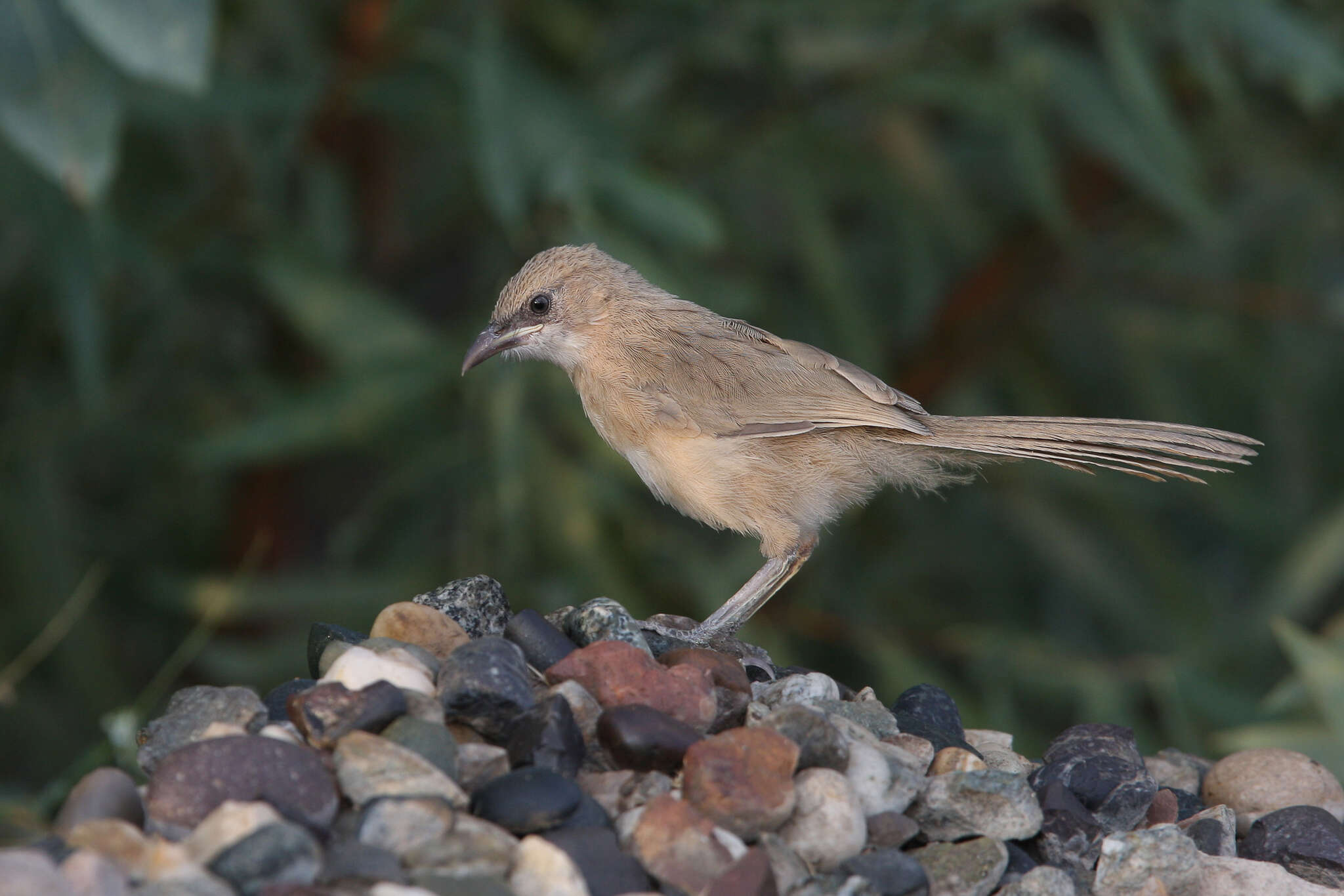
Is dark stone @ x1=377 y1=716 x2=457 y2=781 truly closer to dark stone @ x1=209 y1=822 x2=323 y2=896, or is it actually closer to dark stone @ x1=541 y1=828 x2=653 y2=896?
dark stone @ x1=541 y1=828 x2=653 y2=896

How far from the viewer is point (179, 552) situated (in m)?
5.86

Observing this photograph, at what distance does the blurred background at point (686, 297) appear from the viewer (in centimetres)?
471

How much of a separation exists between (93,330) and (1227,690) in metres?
3.93

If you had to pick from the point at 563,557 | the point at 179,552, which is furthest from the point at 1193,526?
the point at 179,552

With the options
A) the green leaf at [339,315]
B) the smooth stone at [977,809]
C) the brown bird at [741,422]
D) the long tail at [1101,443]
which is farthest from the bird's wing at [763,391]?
the green leaf at [339,315]

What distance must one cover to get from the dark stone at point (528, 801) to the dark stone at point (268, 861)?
317 mm

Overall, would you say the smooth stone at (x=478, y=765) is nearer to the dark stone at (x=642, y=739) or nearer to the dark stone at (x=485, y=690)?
the dark stone at (x=485, y=690)

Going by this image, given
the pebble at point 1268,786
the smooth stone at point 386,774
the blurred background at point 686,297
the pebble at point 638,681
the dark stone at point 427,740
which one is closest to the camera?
the smooth stone at point 386,774

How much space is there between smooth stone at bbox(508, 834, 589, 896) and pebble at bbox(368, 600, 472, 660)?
719 mm

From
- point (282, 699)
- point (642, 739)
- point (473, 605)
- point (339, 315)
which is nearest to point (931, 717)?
point (642, 739)

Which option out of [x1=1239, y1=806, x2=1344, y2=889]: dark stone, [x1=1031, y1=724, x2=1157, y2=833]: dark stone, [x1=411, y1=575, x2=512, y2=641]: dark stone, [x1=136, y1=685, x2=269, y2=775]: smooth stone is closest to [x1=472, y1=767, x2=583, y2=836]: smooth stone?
[x1=136, y1=685, x2=269, y2=775]: smooth stone

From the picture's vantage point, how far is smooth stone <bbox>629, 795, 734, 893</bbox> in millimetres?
2154

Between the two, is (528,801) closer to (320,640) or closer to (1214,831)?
→ (320,640)

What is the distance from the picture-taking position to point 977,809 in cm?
247
